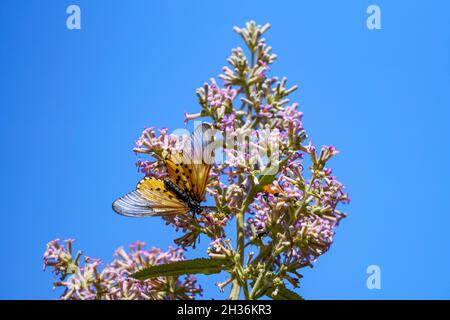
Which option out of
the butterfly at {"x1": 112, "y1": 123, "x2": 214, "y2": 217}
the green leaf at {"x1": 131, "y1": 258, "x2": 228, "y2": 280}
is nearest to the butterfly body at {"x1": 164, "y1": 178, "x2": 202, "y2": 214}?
the butterfly at {"x1": 112, "y1": 123, "x2": 214, "y2": 217}

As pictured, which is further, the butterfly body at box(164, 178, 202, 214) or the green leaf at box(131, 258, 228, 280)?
the butterfly body at box(164, 178, 202, 214)

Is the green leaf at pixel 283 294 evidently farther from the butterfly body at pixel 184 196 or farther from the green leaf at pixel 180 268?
the butterfly body at pixel 184 196

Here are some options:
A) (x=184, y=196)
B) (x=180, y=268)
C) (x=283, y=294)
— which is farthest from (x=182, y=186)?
(x=283, y=294)

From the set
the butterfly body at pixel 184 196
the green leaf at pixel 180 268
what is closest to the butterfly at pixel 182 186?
the butterfly body at pixel 184 196

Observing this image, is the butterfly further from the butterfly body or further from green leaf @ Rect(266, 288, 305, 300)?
green leaf @ Rect(266, 288, 305, 300)

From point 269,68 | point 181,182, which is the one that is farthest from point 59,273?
point 269,68
